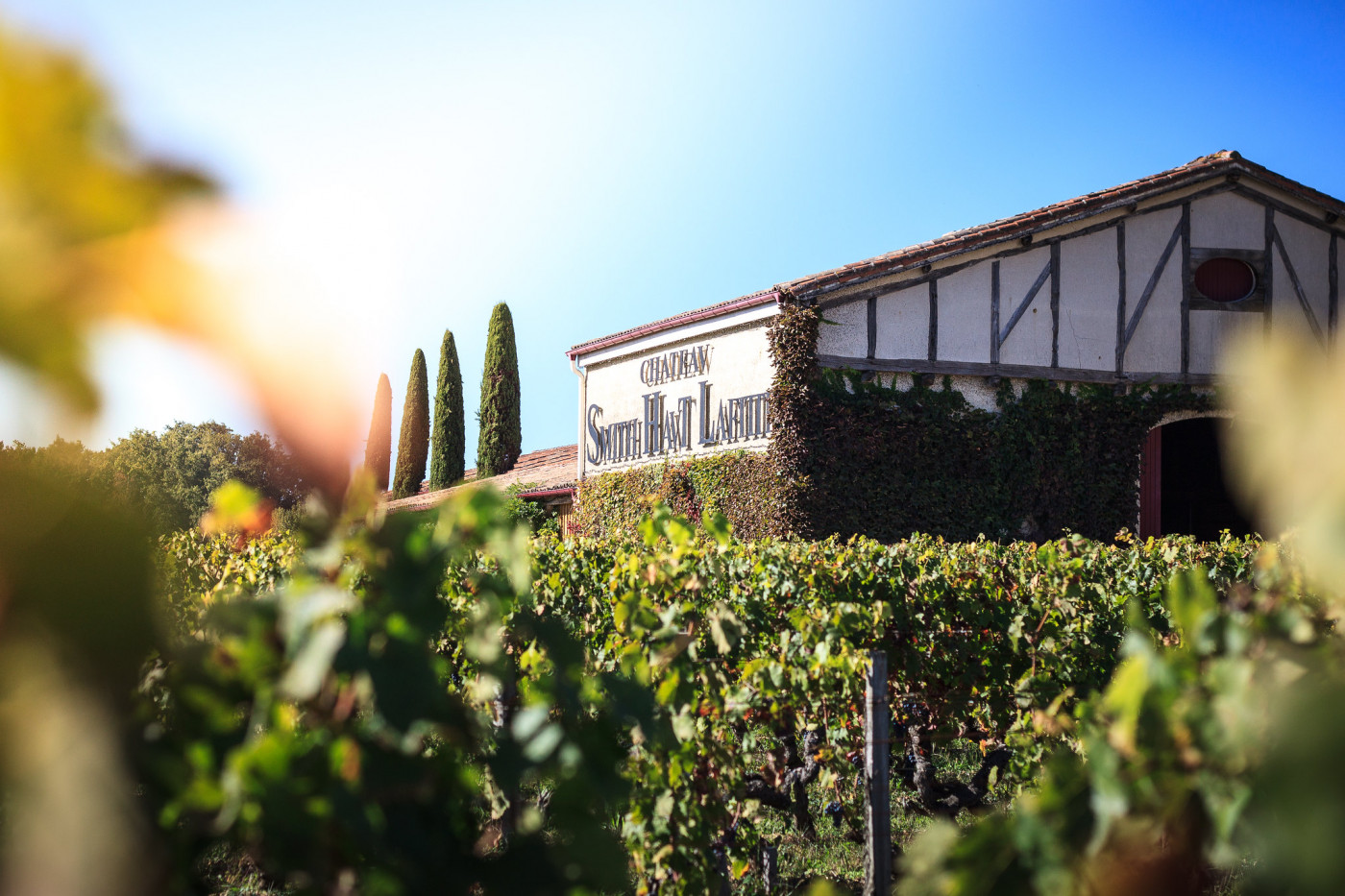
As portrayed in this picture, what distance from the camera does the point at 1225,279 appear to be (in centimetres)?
1506

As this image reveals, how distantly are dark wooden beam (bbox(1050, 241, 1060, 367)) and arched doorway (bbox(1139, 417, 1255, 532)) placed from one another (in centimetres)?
373

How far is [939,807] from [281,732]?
5213mm

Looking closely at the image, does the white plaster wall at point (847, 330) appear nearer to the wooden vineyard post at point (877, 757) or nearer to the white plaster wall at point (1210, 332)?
the white plaster wall at point (1210, 332)

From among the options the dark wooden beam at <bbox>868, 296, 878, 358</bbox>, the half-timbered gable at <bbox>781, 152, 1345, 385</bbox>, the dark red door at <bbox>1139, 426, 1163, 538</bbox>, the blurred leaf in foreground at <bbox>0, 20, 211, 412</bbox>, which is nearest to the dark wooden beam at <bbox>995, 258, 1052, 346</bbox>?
the half-timbered gable at <bbox>781, 152, 1345, 385</bbox>

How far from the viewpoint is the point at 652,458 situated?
16953mm

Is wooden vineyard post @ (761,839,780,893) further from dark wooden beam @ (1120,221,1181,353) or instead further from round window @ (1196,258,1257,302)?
round window @ (1196,258,1257,302)

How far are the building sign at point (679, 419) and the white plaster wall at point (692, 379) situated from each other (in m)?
0.05

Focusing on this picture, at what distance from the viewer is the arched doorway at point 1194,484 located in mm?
16875

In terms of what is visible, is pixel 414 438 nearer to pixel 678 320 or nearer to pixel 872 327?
pixel 678 320

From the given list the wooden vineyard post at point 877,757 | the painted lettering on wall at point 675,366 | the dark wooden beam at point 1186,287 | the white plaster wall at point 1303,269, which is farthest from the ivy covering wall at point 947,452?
the wooden vineyard post at point 877,757

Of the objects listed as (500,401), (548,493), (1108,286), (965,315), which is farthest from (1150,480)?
(500,401)

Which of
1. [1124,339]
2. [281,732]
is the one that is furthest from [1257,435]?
[1124,339]

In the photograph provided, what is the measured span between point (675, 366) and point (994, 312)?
537 cm

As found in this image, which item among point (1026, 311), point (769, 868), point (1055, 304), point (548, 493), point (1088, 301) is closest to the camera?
point (769, 868)
